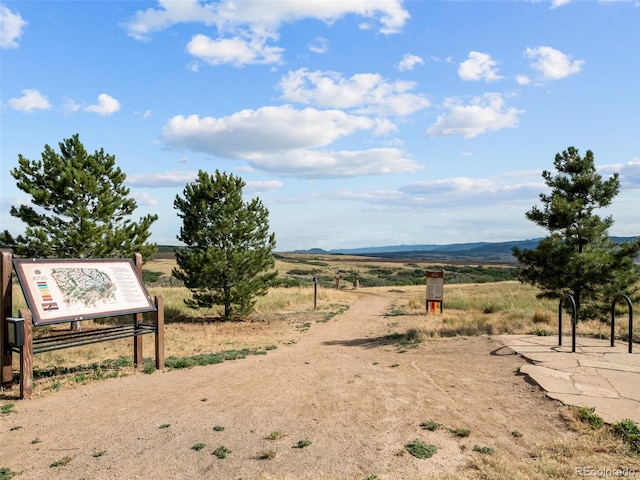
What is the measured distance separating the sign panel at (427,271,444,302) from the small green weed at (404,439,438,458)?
15.2m

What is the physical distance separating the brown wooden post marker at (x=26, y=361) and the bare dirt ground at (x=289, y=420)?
228 mm

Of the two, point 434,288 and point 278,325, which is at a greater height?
point 434,288

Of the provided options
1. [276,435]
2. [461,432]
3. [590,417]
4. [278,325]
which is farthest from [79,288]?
[278,325]

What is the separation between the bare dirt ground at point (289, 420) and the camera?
511cm

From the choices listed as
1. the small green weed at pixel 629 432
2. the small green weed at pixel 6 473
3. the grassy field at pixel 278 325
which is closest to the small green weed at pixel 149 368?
the grassy field at pixel 278 325

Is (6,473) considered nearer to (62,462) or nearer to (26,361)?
(62,462)

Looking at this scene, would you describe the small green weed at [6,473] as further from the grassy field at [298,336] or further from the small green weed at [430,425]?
the small green weed at [430,425]

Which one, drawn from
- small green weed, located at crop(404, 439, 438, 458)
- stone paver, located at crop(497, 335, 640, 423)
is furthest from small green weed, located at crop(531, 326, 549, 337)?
small green weed, located at crop(404, 439, 438, 458)

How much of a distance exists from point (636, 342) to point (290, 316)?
43.2 feet

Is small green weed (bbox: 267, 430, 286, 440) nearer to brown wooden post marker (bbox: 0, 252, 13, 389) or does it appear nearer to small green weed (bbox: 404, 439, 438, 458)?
small green weed (bbox: 404, 439, 438, 458)

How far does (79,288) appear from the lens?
31.0ft

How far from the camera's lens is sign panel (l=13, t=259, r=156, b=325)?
8.70 meters

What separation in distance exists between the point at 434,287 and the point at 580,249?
7488 millimetres

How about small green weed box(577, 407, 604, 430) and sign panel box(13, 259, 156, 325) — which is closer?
small green weed box(577, 407, 604, 430)
